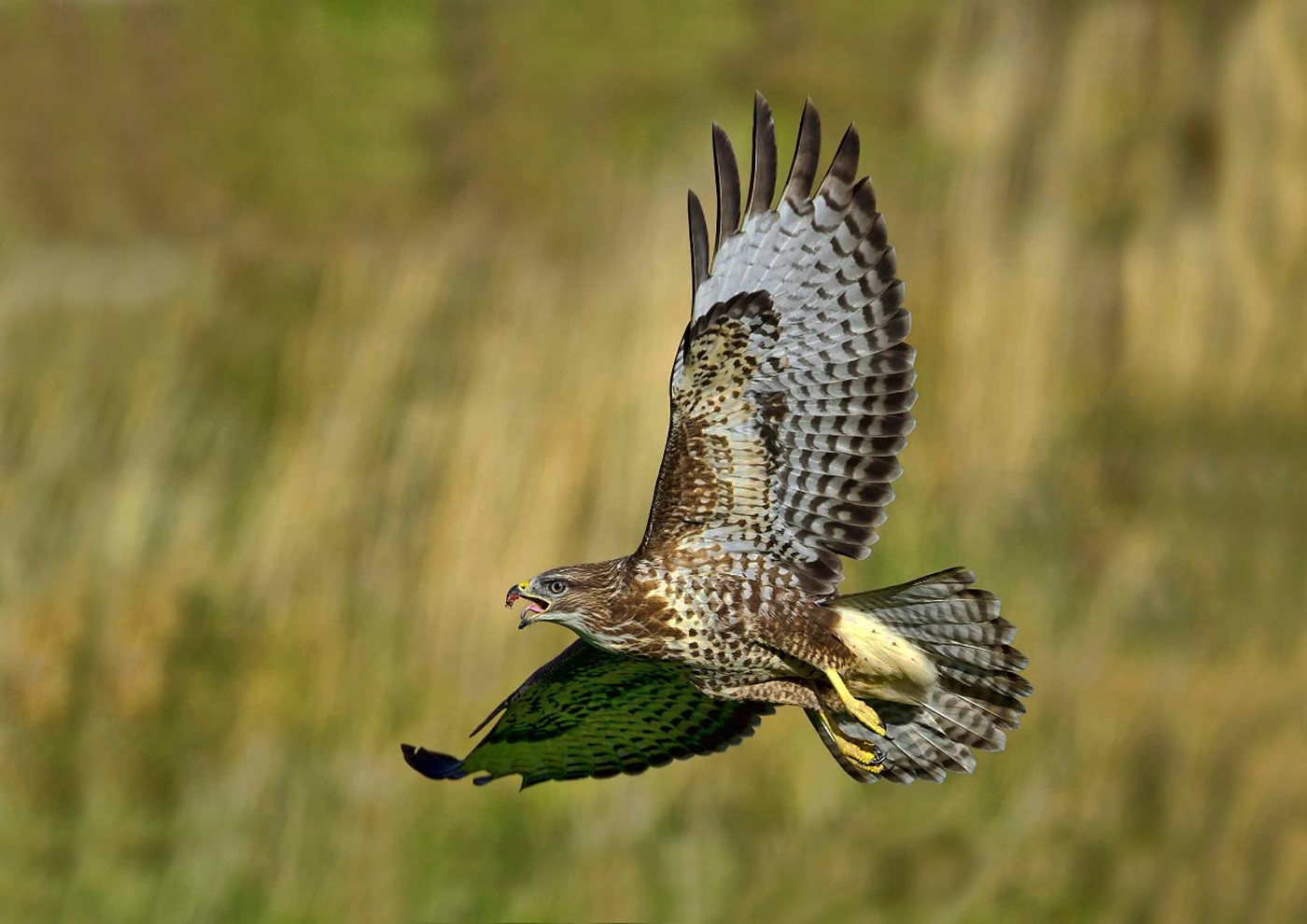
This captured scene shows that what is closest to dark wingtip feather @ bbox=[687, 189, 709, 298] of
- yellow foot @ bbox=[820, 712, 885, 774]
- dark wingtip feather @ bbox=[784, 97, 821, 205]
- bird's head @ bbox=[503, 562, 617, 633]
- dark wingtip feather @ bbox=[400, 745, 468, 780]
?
dark wingtip feather @ bbox=[784, 97, 821, 205]

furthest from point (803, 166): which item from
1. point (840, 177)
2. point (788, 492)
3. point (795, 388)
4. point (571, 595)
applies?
point (571, 595)

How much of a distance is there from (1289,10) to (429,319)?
8209 millimetres

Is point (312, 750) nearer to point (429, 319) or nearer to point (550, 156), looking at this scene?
point (429, 319)

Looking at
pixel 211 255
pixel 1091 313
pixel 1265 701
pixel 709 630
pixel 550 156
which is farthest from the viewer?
pixel 550 156

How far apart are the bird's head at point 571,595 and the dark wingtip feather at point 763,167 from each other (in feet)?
3.28

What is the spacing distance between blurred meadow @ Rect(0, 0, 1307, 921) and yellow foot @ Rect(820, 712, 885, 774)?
4948 mm

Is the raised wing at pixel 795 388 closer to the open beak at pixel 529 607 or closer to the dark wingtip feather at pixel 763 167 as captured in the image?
the dark wingtip feather at pixel 763 167

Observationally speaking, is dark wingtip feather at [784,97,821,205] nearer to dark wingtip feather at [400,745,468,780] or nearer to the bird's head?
the bird's head

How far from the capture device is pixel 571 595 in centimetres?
477

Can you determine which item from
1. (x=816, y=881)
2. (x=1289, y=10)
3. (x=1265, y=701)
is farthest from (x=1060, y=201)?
(x=816, y=881)

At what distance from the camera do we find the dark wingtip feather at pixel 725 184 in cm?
456

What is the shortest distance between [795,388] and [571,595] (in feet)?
2.57

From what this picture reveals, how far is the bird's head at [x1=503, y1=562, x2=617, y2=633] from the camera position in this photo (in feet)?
15.5

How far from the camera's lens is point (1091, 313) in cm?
1372
